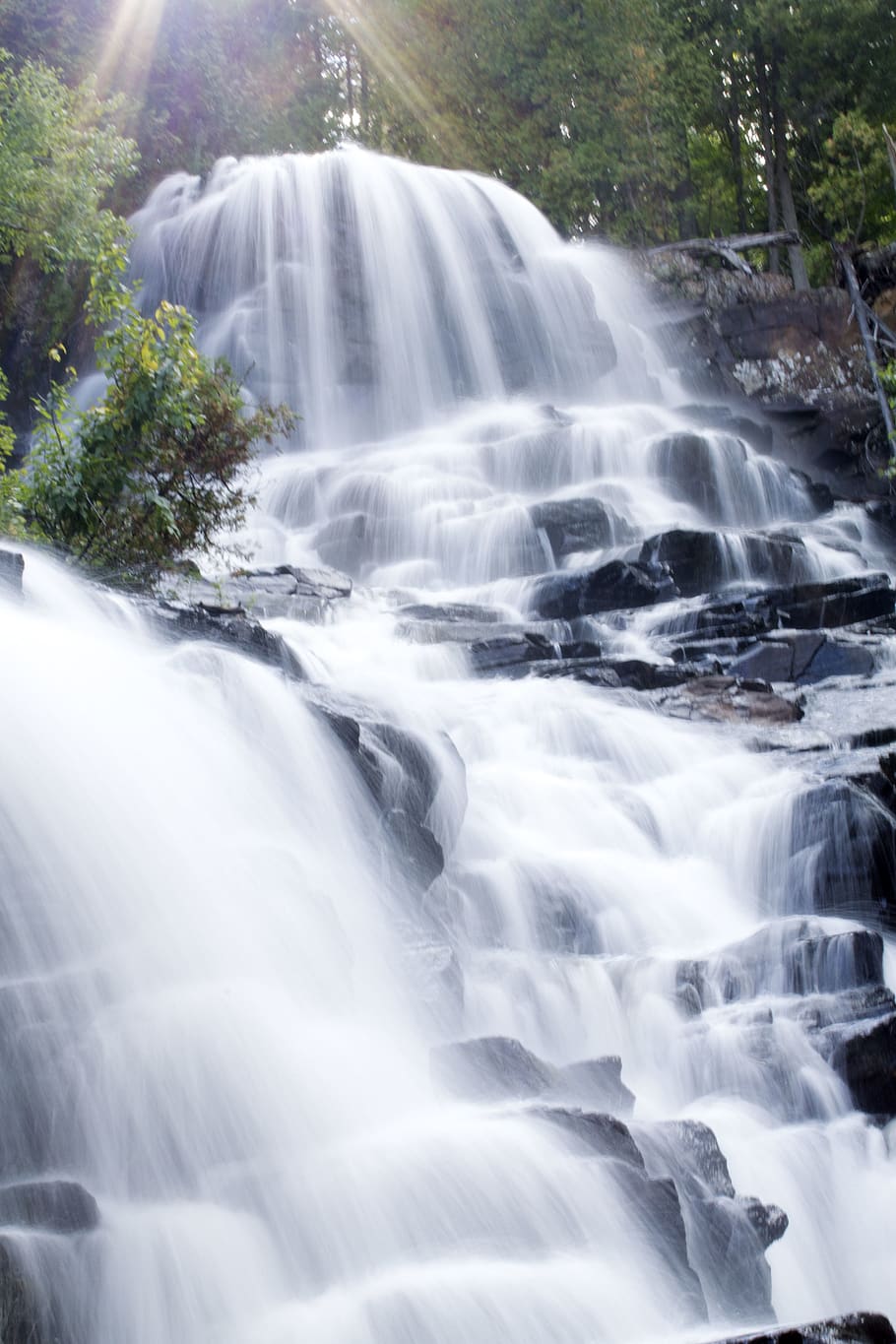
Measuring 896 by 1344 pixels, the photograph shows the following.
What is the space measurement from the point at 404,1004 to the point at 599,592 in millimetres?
9451

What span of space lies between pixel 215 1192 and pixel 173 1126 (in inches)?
11.8

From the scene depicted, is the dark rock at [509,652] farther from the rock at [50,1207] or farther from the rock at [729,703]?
the rock at [50,1207]

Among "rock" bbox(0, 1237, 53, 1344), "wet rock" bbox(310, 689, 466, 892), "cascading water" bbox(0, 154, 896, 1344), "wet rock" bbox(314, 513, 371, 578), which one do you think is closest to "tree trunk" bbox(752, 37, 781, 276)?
"wet rock" bbox(314, 513, 371, 578)

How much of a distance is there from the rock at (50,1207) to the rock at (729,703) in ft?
25.5

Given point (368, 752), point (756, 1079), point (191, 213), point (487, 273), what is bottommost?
point (756, 1079)

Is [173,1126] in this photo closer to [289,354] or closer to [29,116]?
[29,116]

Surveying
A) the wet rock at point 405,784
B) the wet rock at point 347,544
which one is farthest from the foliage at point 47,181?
the wet rock at point 405,784

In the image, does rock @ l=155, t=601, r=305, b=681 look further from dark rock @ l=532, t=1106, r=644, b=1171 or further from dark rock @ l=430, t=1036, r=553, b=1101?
dark rock @ l=532, t=1106, r=644, b=1171

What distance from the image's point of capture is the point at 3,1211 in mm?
3957

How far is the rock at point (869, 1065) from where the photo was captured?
244 inches

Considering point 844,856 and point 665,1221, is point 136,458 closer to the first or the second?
point 844,856

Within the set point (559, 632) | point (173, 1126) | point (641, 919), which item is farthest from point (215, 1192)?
point (559, 632)

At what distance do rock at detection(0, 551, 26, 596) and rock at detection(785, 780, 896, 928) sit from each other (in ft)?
18.2

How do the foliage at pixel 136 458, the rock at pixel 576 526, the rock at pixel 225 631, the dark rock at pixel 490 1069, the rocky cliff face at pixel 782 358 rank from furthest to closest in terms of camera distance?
1. the rocky cliff face at pixel 782 358
2. the rock at pixel 576 526
3. the foliage at pixel 136 458
4. the rock at pixel 225 631
5. the dark rock at pixel 490 1069
